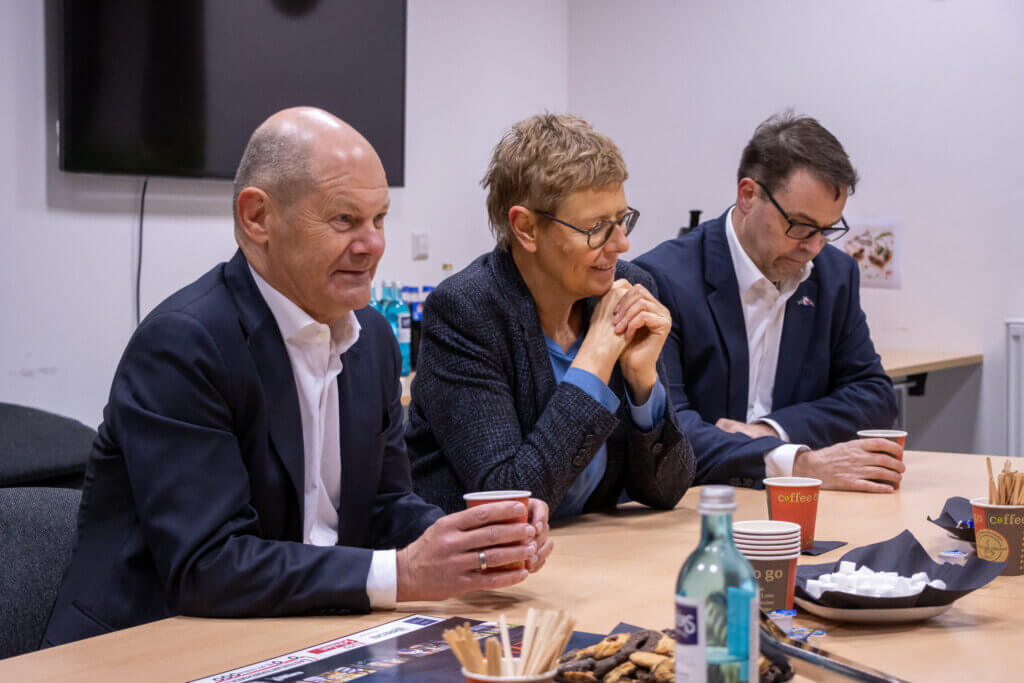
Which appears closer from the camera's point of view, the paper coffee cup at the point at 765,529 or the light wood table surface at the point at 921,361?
the paper coffee cup at the point at 765,529

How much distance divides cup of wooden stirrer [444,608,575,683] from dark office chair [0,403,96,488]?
2.22m

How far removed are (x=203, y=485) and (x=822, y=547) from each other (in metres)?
0.96

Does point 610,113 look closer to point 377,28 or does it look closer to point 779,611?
point 377,28

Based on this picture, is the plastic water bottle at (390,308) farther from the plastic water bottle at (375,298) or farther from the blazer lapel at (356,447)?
the blazer lapel at (356,447)

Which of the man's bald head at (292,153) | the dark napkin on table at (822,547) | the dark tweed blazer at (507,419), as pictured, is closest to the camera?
the man's bald head at (292,153)

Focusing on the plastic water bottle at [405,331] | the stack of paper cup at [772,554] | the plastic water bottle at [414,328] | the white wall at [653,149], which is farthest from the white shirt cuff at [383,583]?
the plastic water bottle at [414,328]

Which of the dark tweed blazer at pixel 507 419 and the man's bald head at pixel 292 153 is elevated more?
the man's bald head at pixel 292 153

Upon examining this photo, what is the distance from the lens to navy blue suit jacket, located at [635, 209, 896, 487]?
2691 mm

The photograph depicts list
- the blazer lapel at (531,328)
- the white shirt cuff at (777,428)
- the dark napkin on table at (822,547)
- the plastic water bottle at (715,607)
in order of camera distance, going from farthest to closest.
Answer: the white shirt cuff at (777,428) < the blazer lapel at (531,328) < the dark napkin on table at (822,547) < the plastic water bottle at (715,607)

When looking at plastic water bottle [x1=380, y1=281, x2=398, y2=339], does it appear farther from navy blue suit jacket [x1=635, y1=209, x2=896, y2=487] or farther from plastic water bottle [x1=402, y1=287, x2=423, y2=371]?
navy blue suit jacket [x1=635, y1=209, x2=896, y2=487]

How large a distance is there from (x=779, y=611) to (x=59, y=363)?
3.04 metres

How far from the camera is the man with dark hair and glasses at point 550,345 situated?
2000 millimetres

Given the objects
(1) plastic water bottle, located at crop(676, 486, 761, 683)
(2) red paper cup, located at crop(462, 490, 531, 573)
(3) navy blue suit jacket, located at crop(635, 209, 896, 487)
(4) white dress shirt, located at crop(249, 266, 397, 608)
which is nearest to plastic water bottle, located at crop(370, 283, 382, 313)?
(3) navy blue suit jacket, located at crop(635, 209, 896, 487)

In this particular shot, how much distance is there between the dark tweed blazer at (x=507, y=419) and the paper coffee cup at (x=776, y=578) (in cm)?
63
